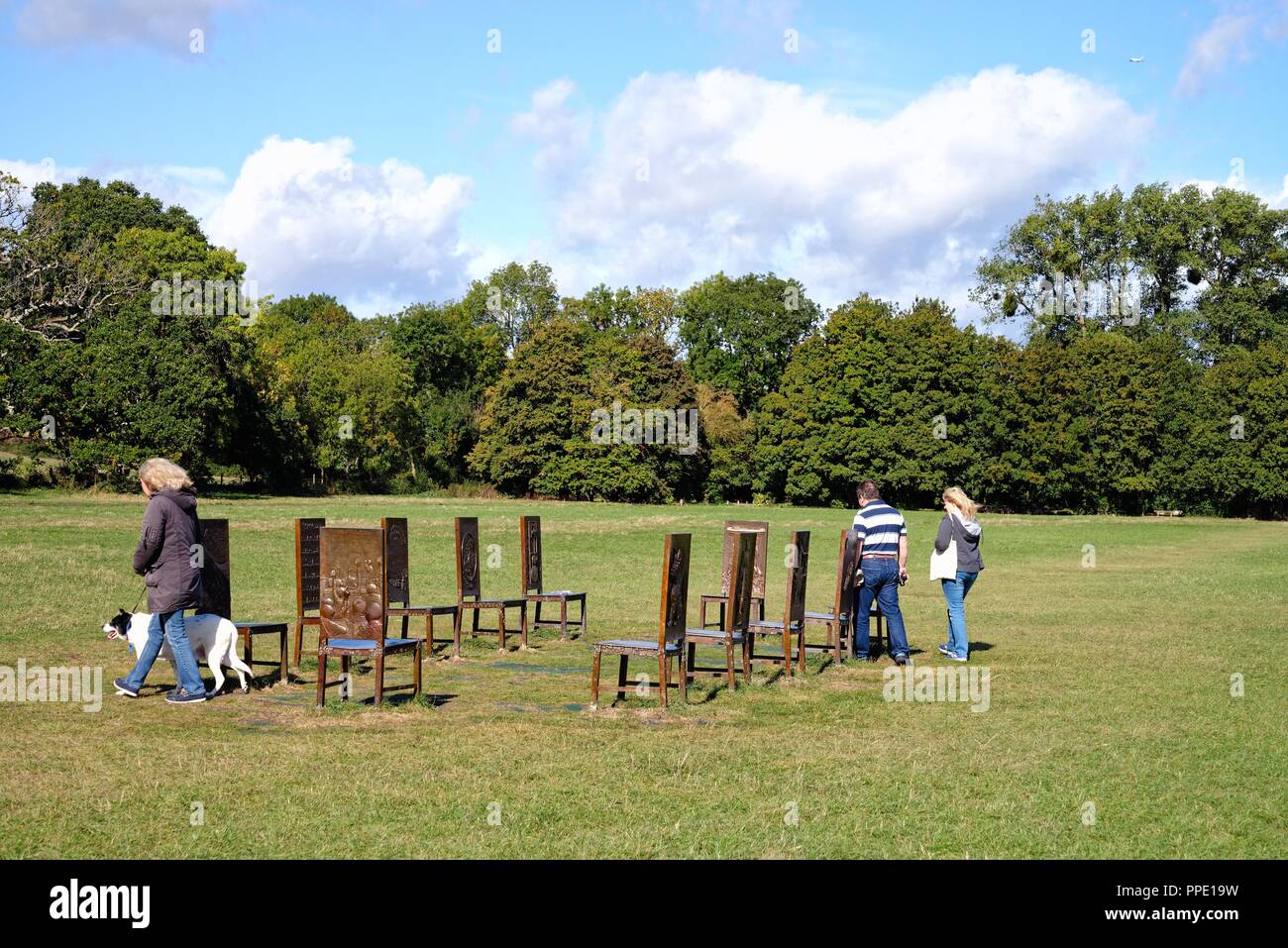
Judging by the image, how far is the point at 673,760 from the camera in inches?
395

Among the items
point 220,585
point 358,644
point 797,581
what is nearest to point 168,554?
point 220,585

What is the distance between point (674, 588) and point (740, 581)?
141 cm

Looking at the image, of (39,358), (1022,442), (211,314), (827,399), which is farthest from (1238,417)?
(39,358)

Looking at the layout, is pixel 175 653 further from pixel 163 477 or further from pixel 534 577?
pixel 534 577

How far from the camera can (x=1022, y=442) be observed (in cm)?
7406

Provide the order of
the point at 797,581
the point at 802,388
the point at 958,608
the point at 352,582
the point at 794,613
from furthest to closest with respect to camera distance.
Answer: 1. the point at 802,388
2. the point at 958,608
3. the point at 797,581
4. the point at 794,613
5. the point at 352,582

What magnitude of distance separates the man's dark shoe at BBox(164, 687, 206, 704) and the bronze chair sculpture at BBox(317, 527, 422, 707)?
123 cm

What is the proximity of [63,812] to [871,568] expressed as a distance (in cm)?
1060

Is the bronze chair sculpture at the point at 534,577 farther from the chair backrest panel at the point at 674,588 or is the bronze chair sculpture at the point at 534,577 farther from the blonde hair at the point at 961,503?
the blonde hair at the point at 961,503

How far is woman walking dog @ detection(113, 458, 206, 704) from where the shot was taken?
12289 mm

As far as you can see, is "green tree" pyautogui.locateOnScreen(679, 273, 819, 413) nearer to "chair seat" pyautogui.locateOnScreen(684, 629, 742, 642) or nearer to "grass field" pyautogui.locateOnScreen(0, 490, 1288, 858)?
"grass field" pyautogui.locateOnScreen(0, 490, 1288, 858)

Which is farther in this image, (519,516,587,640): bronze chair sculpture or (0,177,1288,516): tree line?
(0,177,1288,516): tree line

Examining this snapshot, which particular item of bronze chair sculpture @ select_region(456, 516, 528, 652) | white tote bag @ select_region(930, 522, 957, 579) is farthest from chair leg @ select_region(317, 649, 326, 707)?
white tote bag @ select_region(930, 522, 957, 579)
